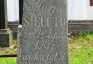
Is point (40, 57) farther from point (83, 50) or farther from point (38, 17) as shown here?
point (83, 50)

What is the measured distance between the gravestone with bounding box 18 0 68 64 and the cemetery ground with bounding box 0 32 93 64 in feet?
7.04

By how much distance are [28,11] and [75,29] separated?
5.40 metres

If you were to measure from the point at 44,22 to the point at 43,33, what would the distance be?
16 centimetres

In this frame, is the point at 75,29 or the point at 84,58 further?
the point at 75,29

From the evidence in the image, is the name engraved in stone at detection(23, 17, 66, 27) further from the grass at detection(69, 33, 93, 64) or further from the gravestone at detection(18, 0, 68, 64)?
the grass at detection(69, 33, 93, 64)

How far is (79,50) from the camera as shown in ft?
30.3

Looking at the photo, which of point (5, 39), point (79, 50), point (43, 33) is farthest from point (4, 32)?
point (43, 33)

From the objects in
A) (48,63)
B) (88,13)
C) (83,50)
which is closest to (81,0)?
(88,13)

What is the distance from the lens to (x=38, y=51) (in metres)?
5.81

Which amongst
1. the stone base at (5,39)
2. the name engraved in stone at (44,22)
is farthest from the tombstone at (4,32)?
the name engraved in stone at (44,22)

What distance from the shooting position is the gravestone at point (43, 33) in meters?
5.67

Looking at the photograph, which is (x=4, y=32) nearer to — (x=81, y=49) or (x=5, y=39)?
(x=5, y=39)

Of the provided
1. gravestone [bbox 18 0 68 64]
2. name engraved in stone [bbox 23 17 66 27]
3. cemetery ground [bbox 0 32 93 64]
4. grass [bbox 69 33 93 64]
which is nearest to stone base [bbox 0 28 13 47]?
cemetery ground [bbox 0 32 93 64]

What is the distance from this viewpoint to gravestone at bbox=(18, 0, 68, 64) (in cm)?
567
